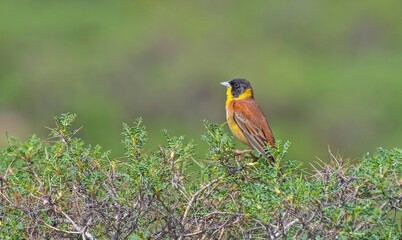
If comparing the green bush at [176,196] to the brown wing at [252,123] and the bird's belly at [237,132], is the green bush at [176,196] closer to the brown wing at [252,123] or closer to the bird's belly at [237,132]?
the brown wing at [252,123]


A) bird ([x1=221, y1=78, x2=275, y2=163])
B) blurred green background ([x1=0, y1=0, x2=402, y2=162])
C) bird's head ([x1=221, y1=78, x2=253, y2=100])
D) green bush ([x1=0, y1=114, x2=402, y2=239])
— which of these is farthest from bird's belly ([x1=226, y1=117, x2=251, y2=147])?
blurred green background ([x1=0, y1=0, x2=402, y2=162])

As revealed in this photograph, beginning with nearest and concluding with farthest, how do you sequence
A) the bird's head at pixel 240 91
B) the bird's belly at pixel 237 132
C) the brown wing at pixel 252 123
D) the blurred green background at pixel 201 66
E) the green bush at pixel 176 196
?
the green bush at pixel 176 196 < the brown wing at pixel 252 123 < the bird's belly at pixel 237 132 < the bird's head at pixel 240 91 < the blurred green background at pixel 201 66

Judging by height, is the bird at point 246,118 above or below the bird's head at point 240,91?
below

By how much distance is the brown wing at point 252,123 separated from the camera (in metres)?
7.42

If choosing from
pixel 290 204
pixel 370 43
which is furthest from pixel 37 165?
pixel 370 43

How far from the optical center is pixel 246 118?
7.74m

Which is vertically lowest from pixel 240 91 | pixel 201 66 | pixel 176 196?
pixel 176 196

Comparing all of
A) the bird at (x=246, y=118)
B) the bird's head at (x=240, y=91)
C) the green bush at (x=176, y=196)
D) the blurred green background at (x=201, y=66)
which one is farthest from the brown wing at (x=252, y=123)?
the blurred green background at (x=201, y=66)

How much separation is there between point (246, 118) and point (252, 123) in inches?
4.3

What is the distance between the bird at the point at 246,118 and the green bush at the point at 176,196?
2.34 m

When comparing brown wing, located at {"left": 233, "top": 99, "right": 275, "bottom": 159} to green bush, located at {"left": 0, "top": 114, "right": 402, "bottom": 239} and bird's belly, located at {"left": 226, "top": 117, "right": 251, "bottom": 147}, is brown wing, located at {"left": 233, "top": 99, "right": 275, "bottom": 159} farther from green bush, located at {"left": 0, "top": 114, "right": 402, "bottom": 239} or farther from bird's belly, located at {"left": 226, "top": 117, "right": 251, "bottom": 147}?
green bush, located at {"left": 0, "top": 114, "right": 402, "bottom": 239}

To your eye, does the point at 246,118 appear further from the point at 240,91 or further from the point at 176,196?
the point at 176,196

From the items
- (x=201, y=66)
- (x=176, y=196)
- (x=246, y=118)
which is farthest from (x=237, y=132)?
(x=201, y=66)

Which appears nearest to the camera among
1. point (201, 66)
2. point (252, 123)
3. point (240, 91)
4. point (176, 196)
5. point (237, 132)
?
point (176, 196)
